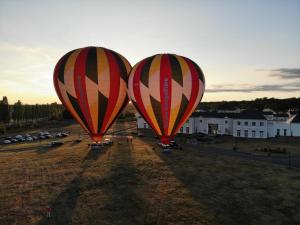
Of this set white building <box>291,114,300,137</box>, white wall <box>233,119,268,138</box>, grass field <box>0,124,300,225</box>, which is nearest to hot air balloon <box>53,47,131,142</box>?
grass field <box>0,124,300,225</box>

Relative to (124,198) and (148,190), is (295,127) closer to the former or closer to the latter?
(148,190)

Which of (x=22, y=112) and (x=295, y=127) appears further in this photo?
(x=22, y=112)

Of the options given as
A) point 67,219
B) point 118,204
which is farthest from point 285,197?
point 67,219

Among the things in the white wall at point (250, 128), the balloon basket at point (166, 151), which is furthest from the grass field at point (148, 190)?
the white wall at point (250, 128)

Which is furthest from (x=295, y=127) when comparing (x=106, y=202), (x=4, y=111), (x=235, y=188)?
(x=4, y=111)

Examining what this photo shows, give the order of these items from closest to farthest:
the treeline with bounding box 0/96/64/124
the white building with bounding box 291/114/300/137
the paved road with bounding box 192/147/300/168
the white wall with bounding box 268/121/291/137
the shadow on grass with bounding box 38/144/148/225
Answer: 1. the shadow on grass with bounding box 38/144/148/225
2. the paved road with bounding box 192/147/300/168
3. the white building with bounding box 291/114/300/137
4. the white wall with bounding box 268/121/291/137
5. the treeline with bounding box 0/96/64/124

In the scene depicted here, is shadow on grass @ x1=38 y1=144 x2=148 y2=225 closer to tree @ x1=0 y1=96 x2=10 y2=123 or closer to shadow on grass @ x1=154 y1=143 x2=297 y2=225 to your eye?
shadow on grass @ x1=154 y1=143 x2=297 y2=225
